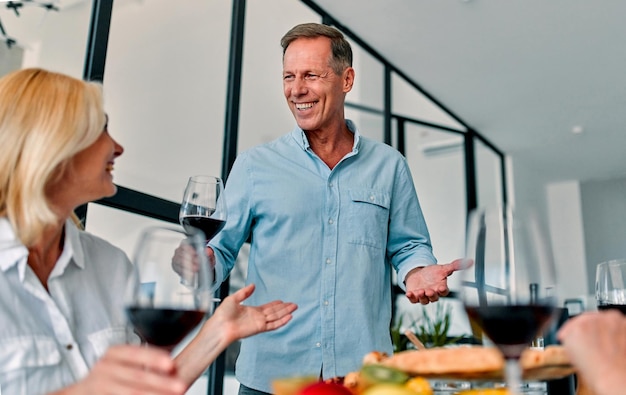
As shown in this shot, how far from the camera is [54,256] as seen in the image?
1097mm

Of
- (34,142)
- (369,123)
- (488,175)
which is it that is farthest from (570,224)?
(34,142)

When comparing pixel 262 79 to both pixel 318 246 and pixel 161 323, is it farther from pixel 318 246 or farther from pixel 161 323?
pixel 161 323

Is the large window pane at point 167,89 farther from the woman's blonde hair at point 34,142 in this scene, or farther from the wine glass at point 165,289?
the wine glass at point 165,289

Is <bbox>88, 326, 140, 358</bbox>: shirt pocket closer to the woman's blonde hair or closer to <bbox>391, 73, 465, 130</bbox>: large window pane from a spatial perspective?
the woman's blonde hair

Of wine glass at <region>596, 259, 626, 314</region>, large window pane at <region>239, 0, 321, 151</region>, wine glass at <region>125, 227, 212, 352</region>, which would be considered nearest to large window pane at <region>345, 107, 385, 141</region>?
large window pane at <region>239, 0, 321, 151</region>

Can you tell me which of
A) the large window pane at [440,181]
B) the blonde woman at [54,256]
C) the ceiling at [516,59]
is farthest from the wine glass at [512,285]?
the large window pane at [440,181]

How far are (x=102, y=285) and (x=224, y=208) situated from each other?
432 millimetres

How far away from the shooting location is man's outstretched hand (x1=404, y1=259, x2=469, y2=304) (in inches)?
52.3

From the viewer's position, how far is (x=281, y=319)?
3.25ft

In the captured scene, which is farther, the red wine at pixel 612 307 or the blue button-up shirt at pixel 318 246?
the blue button-up shirt at pixel 318 246

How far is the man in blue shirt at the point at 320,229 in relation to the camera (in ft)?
5.46

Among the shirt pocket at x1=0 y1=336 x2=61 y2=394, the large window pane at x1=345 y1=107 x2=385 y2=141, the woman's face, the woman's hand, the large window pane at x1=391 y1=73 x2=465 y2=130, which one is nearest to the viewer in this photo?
the woman's hand

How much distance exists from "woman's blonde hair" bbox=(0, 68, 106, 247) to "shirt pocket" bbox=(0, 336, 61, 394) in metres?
0.16

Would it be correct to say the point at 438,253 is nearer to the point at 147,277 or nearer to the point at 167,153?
the point at 167,153
